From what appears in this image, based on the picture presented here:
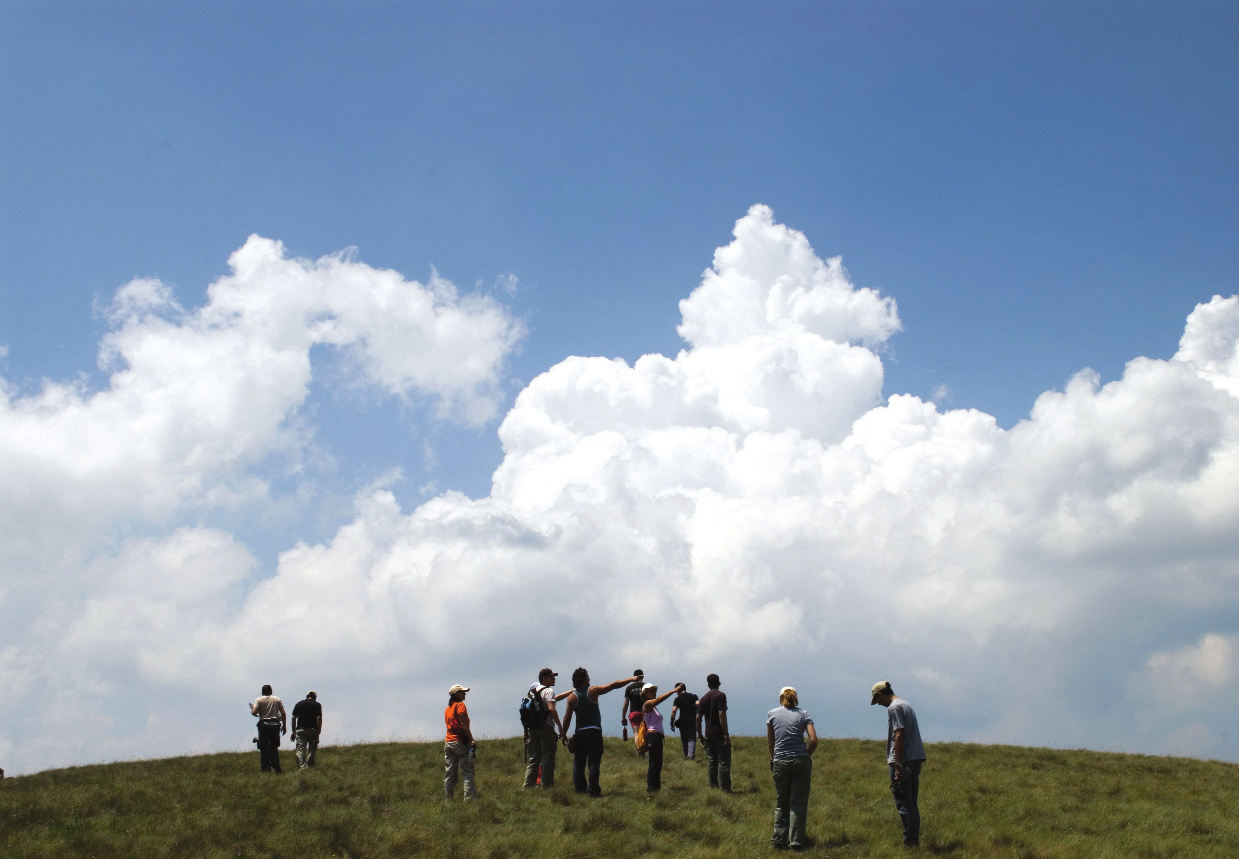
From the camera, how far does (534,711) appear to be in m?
15.0

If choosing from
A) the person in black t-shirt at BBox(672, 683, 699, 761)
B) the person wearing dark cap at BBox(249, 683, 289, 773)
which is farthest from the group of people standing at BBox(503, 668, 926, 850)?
the person wearing dark cap at BBox(249, 683, 289, 773)

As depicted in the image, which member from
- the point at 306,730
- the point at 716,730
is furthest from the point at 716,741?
the point at 306,730

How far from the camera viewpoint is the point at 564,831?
1283cm

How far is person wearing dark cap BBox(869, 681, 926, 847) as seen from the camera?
473 inches

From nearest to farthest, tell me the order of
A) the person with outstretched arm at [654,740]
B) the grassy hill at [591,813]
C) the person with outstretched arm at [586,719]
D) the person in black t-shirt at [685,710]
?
the grassy hill at [591,813], the person with outstretched arm at [586,719], the person with outstretched arm at [654,740], the person in black t-shirt at [685,710]

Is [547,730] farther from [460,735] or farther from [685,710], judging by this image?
[685,710]

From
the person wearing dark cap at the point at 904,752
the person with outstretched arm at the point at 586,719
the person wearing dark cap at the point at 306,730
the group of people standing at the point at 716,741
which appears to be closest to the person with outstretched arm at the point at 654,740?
the group of people standing at the point at 716,741

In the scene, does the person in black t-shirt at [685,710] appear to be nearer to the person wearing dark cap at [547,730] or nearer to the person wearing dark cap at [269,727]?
the person wearing dark cap at [547,730]

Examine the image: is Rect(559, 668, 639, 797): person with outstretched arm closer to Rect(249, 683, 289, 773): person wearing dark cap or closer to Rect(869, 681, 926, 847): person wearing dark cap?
Rect(869, 681, 926, 847): person wearing dark cap

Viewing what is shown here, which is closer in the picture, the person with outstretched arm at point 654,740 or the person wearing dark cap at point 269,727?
the person with outstretched arm at point 654,740

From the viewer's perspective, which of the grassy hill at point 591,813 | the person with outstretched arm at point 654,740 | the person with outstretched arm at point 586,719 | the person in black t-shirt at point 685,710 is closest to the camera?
the grassy hill at point 591,813

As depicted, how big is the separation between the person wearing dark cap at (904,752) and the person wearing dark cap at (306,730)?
47.0 ft

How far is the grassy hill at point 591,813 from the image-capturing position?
12.0 m

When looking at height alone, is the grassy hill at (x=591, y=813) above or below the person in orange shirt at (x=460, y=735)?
below
